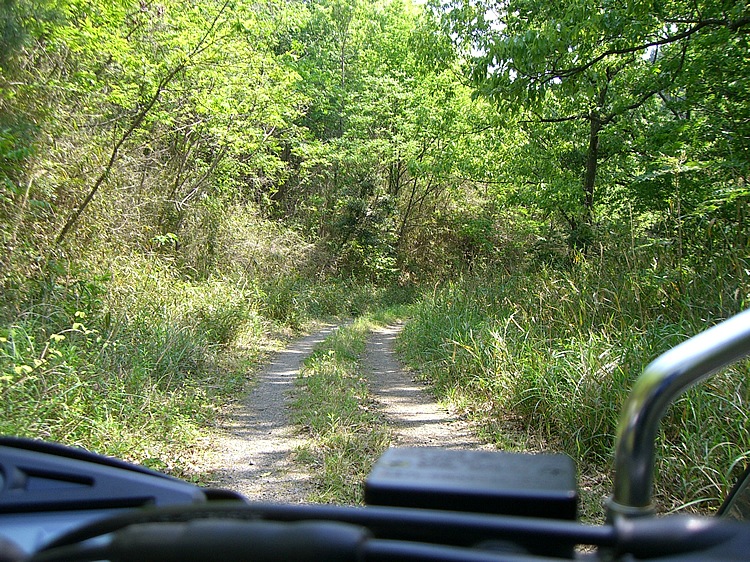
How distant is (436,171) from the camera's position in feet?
62.1

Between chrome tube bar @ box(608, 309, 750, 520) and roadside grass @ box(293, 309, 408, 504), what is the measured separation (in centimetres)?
385

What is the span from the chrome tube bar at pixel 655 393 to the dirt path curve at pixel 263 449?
4005 millimetres

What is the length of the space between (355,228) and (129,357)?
18.5 metres

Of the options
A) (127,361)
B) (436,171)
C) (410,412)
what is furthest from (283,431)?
(436,171)

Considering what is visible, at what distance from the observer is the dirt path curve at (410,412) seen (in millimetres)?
6227

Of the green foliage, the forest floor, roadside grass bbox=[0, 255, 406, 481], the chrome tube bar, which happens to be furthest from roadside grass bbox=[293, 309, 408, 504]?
the chrome tube bar

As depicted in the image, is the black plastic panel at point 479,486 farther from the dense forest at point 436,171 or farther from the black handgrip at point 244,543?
the dense forest at point 436,171

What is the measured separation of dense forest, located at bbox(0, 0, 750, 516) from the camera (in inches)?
219

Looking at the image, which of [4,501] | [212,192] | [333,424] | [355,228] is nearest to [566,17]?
[333,424]

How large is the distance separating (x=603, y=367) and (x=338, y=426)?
108 inches

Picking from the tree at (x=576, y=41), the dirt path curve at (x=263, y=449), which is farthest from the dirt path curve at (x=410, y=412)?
the tree at (x=576, y=41)

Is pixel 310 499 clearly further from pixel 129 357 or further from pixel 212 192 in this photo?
pixel 212 192

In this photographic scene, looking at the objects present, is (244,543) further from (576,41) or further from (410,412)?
(576,41)

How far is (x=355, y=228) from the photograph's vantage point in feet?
83.3
